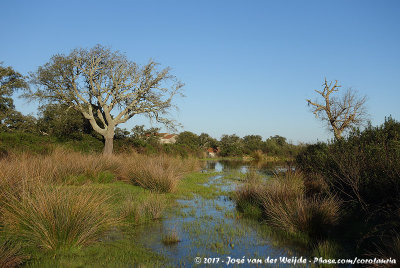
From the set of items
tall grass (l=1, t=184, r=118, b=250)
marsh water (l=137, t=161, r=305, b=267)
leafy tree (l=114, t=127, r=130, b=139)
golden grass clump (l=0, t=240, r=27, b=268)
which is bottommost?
marsh water (l=137, t=161, r=305, b=267)

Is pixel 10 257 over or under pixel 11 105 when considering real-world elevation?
under

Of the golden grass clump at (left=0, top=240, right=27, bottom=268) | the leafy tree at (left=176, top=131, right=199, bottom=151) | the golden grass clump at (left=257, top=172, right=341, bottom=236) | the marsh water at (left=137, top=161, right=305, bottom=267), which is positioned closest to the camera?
the golden grass clump at (left=0, top=240, right=27, bottom=268)

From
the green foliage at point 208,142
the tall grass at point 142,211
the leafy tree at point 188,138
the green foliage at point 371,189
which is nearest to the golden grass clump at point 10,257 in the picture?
the tall grass at point 142,211

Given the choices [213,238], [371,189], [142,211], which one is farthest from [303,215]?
[142,211]

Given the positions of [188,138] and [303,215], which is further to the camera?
[188,138]

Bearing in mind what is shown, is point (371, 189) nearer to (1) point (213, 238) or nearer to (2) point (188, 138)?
(1) point (213, 238)

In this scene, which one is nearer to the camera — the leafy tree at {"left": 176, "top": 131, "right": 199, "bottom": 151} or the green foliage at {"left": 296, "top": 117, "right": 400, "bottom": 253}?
the green foliage at {"left": 296, "top": 117, "right": 400, "bottom": 253}

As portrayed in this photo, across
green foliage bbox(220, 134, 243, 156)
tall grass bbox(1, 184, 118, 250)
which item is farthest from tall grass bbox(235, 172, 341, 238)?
green foliage bbox(220, 134, 243, 156)

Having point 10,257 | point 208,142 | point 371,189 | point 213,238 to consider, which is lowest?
point 213,238

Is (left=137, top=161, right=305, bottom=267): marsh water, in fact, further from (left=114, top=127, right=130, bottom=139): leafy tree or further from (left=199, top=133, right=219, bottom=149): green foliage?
(left=199, top=133, right=219, bottom=149): green foliage

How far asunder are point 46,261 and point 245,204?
642cm

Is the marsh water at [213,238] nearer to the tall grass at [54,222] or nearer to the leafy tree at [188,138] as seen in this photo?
the tall grass at [54,222]

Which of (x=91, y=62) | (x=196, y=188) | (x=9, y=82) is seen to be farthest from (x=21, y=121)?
(x=196, y=188)

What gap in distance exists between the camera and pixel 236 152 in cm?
5703
